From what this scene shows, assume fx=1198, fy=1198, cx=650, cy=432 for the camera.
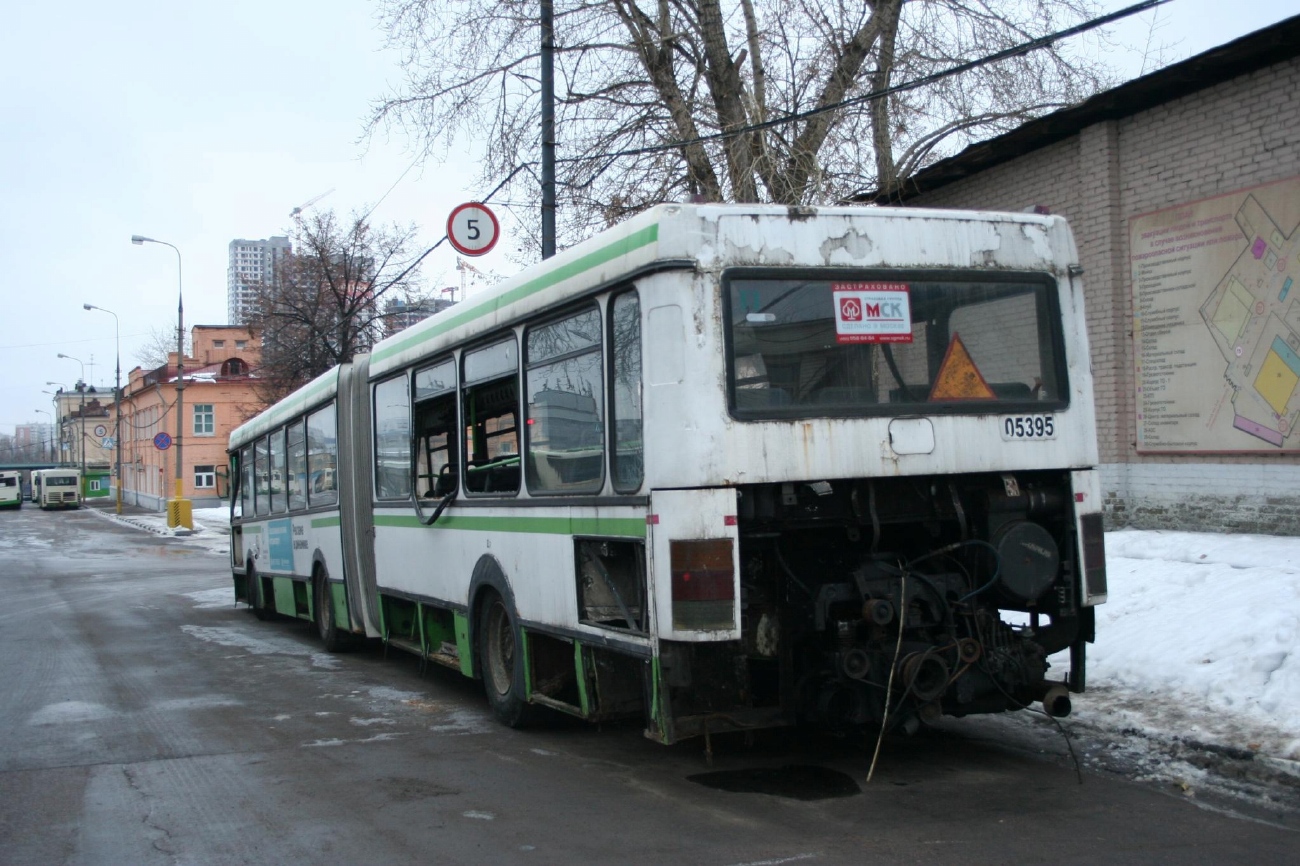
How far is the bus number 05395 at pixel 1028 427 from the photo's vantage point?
21.4 feet

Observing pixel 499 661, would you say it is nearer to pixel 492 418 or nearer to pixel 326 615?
pixel 492 418

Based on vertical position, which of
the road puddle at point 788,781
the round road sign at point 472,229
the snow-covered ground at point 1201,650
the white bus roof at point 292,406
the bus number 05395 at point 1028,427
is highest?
the round road sign at point 472,229

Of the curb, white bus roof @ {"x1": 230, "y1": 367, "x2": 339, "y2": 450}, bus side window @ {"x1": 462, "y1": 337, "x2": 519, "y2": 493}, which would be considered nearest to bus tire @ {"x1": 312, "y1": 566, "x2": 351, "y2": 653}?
white bus roof @ {"x1": 230, "y1": 367, "x2": 339, "y2": 450}

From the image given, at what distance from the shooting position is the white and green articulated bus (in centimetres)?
593

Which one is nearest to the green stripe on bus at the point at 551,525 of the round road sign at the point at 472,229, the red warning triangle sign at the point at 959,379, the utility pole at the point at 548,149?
the red warning triangle sign at the point at 959,379

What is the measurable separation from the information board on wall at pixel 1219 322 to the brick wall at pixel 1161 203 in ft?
0.58

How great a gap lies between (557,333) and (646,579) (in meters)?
1.80

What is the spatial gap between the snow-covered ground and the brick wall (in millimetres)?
540

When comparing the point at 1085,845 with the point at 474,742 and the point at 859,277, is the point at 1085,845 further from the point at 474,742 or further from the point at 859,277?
the point at 474,742

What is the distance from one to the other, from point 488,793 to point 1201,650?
5.04 meters

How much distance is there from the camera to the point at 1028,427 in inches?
259

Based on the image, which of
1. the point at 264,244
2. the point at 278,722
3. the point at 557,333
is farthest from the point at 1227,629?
the point at 264,244

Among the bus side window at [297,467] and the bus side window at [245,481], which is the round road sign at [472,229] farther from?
the bus side window at [245,481]

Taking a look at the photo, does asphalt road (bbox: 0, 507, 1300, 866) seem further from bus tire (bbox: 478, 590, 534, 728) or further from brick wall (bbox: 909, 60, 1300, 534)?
brick wall (bbox: 909, 60, 1300, 534)
